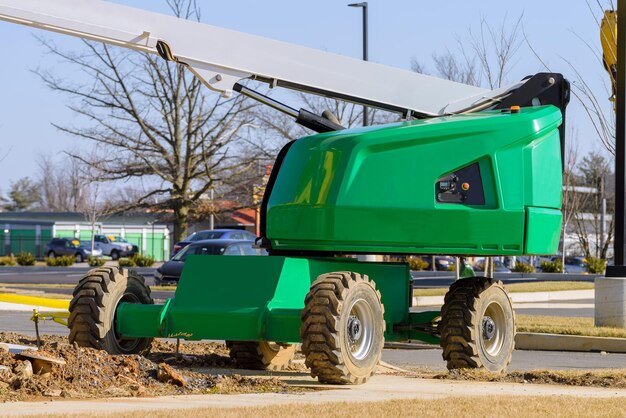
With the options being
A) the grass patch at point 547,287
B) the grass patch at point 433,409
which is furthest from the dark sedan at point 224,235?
the grass patch at point 433,409

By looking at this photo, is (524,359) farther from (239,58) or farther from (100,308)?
(100,308)

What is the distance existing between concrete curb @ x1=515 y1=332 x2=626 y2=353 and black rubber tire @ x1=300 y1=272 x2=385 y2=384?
666cm

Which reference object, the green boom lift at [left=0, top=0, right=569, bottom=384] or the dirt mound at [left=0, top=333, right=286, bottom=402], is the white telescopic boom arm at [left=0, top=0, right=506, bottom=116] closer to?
the green boom lift at [left=0, top=0, right=569, bottom=384]

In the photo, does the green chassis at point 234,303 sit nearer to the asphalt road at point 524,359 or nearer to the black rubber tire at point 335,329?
the black rubber tire at point 335,329

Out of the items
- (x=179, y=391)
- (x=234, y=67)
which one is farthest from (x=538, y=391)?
(x=234, y=67)

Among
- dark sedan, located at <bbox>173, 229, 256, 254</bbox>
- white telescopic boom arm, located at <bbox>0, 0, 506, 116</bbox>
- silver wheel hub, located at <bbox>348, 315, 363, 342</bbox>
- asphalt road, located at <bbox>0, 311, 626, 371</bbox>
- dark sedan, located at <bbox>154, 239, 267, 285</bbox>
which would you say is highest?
white telescopic boom arm, located at <bbox>0, 0, 506, 116</bbox>

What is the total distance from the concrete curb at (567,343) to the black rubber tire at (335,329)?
666 cm

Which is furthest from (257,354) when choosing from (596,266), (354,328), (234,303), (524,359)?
→ (596,266)

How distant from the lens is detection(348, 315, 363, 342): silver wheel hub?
1151 centimetres

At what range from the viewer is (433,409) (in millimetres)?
9078

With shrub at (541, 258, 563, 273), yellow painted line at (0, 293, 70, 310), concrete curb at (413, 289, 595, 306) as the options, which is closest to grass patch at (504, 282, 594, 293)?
concrete curb at (413, 289, 595, 306)

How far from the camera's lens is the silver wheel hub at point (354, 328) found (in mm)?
11508

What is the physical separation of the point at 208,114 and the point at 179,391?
1382 inches

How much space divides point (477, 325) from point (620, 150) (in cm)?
696
